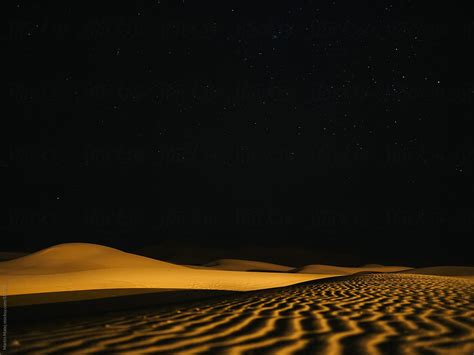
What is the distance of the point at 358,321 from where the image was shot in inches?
176

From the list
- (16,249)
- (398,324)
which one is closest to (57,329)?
(398,324)

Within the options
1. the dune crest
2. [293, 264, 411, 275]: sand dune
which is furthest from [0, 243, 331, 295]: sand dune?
[293, 264, 411, 275]: sand dune

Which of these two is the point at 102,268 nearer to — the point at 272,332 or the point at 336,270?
the point at 272,332

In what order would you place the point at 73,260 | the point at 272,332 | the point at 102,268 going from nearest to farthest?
the point at 272,332 < the point at 102,268 < the point at 73,260

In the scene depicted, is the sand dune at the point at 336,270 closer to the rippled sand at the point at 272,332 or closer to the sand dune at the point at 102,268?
the sand dune at the point at 102,268

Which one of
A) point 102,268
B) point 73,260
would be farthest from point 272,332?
point 73,260

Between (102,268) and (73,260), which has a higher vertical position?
(73,260)

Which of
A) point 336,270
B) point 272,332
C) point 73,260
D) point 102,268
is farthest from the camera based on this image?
point 336,270

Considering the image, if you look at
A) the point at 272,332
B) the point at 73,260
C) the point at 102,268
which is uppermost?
the point at 73,260

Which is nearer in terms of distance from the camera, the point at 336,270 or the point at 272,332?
the point at 272,332

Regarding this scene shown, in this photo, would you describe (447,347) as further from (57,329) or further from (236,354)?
(57,329)

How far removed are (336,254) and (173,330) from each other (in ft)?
135

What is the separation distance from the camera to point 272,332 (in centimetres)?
397

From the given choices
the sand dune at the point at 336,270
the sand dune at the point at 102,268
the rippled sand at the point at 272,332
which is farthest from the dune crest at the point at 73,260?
the rippled sand at the point at 272,332
